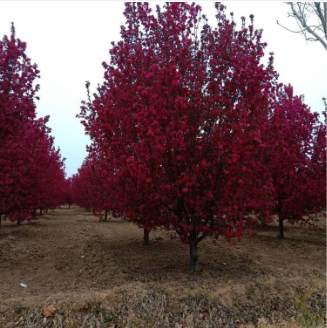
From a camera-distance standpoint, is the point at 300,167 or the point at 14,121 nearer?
the point at 14,121

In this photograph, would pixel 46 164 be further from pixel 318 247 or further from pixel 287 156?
pixel 318 247

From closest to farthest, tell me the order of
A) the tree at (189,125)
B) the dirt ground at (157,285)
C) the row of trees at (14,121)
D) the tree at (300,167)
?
the dirt ground at (157,285) < the tree at (189,125) < the row of trees at (14,121) < the tree at (300,167)

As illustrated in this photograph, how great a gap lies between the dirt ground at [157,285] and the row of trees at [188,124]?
1119mm

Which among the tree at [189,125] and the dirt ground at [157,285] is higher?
the tree at [189,125]

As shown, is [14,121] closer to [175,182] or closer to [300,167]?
[175,182]

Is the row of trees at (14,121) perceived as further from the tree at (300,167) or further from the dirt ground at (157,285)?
the tree at (300,167)

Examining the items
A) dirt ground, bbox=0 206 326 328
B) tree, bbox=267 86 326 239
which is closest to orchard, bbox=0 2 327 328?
dirt ground, bbox=0 206 326 328

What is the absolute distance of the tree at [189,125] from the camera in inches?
206

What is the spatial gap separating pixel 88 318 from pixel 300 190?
8.78m

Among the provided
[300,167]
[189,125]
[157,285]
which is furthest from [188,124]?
[300,167]

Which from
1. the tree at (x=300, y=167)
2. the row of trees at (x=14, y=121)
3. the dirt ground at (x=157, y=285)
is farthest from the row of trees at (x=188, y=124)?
the tree at (x=300, y=167)

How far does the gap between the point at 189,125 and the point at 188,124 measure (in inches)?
1.4

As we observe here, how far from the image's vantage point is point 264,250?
9891mm

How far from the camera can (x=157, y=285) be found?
5.53m
